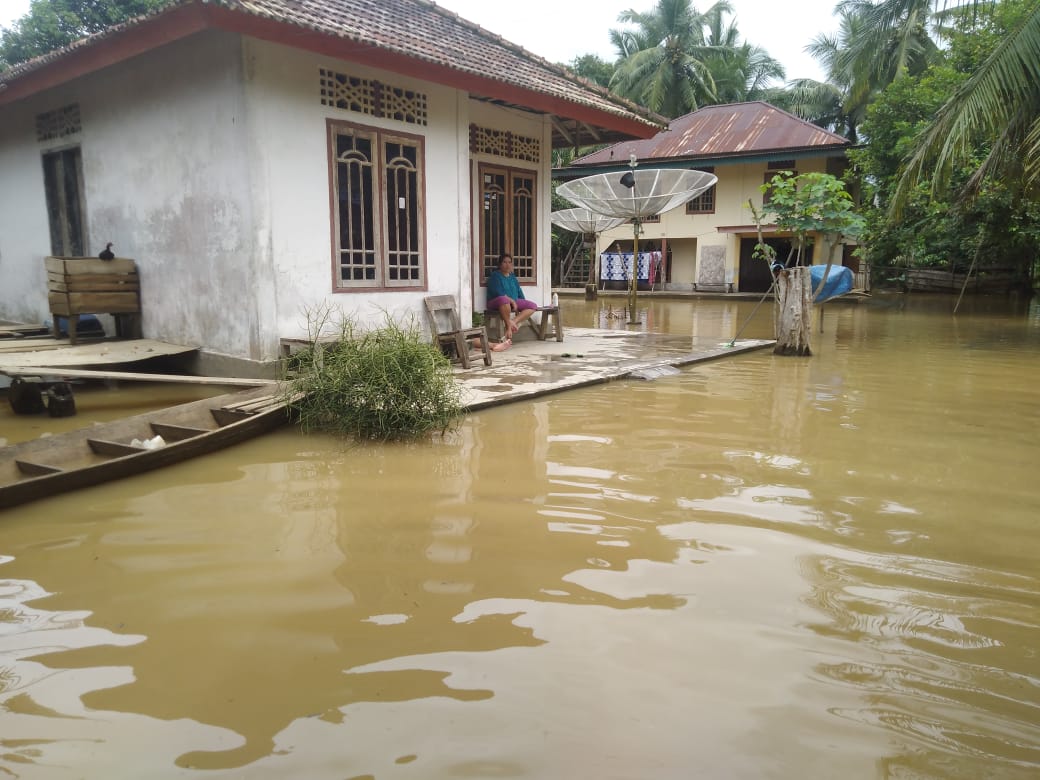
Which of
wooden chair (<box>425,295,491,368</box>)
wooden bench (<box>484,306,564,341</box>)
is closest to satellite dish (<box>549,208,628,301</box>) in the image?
wooden bench (<box>484,306,564,341</box>)

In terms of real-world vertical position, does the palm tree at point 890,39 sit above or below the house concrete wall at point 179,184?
above

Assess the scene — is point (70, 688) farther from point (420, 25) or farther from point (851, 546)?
point (420, 25)

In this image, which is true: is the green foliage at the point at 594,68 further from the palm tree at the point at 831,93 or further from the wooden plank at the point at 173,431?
the wooden plank at the point at 173,431

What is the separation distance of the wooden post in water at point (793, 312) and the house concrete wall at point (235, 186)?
4131mm

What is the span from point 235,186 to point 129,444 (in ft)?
10.2

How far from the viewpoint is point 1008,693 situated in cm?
232

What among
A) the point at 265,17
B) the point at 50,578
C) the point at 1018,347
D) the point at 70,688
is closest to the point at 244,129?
the point at 265,17

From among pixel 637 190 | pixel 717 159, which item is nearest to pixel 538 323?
pixel 637 190

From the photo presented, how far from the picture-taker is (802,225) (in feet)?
32.2

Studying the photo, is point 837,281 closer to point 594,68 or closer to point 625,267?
point 625,267

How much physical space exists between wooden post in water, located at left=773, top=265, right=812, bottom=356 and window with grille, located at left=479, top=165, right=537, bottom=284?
3.61 meters

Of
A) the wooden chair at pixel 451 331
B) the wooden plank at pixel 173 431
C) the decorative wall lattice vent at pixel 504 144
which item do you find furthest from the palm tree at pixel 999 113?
the wooden plank at pixel 173 431

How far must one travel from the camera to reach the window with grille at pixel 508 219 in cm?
1052

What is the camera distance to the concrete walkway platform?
705 centimetres
